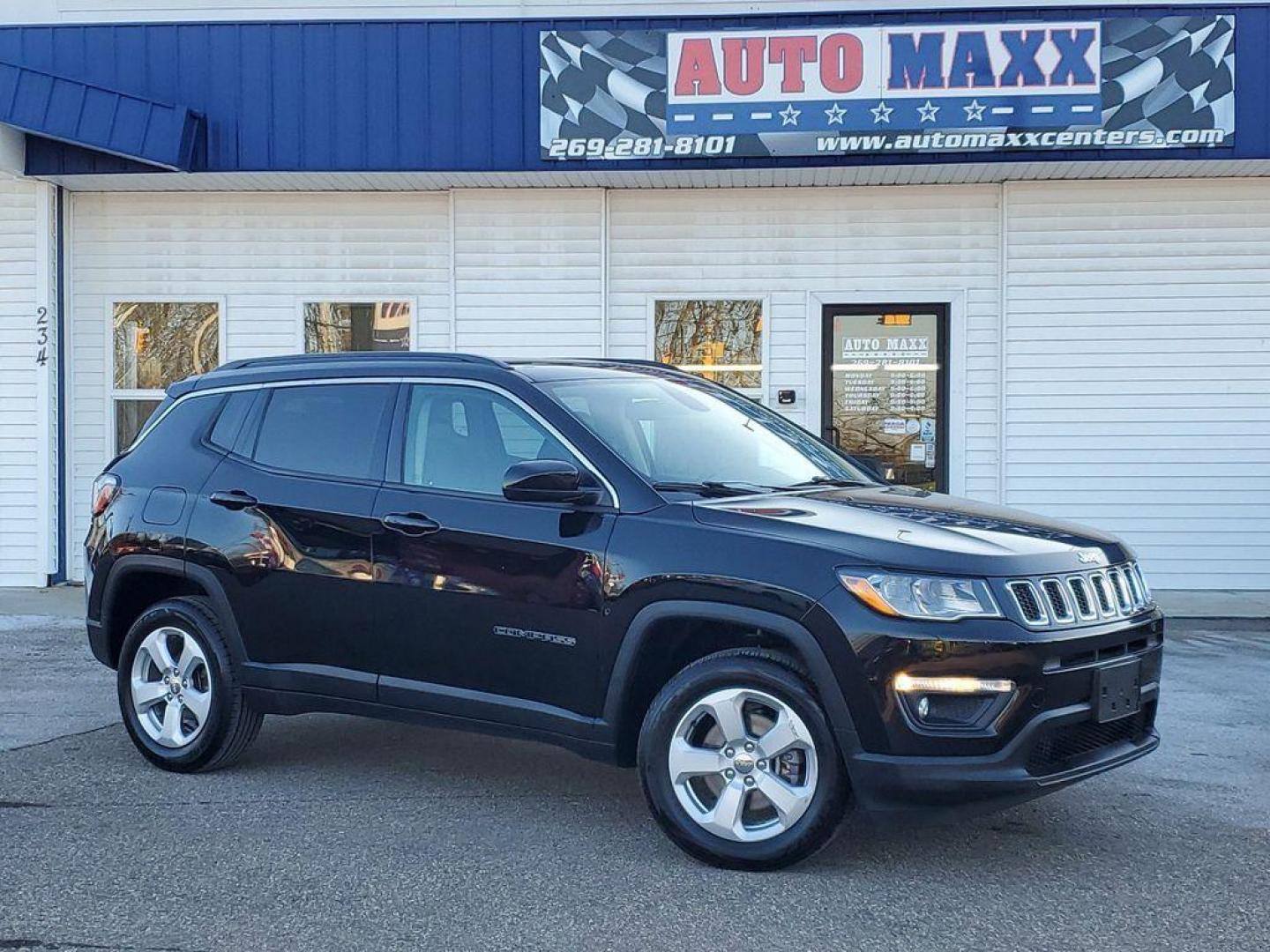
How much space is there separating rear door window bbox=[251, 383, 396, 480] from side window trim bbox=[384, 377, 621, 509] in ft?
0.20

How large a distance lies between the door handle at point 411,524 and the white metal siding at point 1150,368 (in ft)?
25.1

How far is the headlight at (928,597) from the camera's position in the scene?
14.7 ft

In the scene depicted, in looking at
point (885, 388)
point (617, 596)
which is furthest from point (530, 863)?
point (885, 388)

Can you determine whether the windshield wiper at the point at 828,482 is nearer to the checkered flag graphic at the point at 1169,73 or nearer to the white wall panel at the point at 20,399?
the checkered flag graphic at the point at 1169,73

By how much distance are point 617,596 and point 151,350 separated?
899 cm

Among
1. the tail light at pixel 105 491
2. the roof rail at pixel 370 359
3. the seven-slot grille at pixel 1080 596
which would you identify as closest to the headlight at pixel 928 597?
the seven-slot grille at pixel 1080 596

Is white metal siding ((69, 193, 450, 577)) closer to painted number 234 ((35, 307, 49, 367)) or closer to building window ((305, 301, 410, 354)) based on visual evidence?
building window ((305, 301, 410, 354))

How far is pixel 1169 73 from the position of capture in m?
10.7

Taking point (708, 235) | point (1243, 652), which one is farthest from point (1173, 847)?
point (708, 235)

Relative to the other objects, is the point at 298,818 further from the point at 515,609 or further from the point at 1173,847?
the point at 1173,847

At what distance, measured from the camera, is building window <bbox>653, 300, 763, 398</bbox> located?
483 inches

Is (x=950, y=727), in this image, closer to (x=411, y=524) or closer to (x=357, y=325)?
(x=411, y=524)

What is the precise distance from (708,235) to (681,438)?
268 inches

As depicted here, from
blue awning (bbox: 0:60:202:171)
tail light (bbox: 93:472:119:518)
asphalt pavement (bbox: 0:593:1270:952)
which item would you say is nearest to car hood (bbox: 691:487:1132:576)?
asphalt pavement (bbox: 0:593:1270:952)
